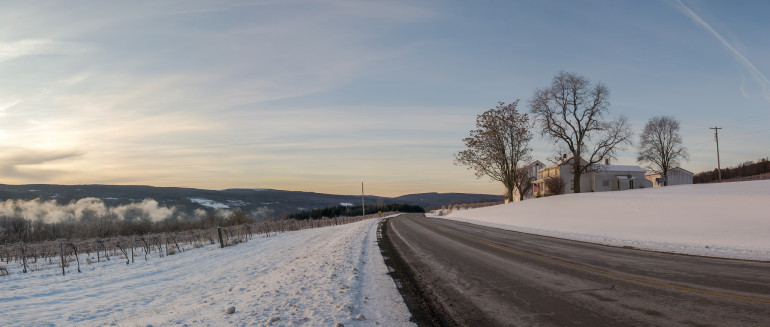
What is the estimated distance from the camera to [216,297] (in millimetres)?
8695

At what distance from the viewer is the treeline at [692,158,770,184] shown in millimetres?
74031

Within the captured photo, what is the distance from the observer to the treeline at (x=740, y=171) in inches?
2915

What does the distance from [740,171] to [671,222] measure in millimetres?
84854

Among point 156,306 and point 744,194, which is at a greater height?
point 744,194

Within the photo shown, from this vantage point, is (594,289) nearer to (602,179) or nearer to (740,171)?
(602,179)

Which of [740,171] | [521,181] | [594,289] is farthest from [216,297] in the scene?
[740,171]

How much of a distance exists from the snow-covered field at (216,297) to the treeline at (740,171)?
8848 cm

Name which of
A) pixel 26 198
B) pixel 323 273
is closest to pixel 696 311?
pixel 323 273

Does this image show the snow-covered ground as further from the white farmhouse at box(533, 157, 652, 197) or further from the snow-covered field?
the white farmhouse at box(533, 157, 652, 197)

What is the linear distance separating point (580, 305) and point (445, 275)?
3.69 metres

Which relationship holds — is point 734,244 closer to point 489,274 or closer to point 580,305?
point 489,274

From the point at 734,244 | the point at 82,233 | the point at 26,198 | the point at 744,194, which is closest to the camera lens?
the point at 734,244

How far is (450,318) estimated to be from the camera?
19.1 feet

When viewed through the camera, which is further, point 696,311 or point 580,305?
point 580,305
